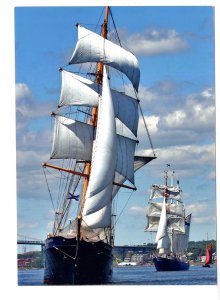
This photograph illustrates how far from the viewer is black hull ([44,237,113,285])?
12789mm

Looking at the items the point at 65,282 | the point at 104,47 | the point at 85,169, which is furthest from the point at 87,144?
the point at 65,282

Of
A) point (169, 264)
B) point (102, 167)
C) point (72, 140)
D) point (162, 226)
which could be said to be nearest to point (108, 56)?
point (72, 140)

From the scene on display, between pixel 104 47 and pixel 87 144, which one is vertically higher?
pixel 104 47

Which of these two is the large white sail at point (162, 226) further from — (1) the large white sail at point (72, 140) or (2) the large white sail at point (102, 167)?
(2) the large white sail at point (102, 167)

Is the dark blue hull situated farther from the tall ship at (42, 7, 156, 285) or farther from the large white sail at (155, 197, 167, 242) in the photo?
the tall ship at (42, 7, 156, 285)

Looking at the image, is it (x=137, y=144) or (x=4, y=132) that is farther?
(x=137, y=144)

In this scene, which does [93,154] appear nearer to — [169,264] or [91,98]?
[91,98]

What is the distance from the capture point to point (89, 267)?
13.0 metres

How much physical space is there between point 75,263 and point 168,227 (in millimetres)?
13281

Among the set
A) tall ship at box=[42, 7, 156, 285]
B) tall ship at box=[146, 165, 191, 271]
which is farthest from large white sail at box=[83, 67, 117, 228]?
tall ship at box=[146, 165, 191, 271]

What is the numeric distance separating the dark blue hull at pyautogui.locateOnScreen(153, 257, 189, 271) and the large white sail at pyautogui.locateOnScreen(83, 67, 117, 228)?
1187 centimetres

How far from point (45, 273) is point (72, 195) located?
45.7 inches

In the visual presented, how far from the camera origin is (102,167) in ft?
41.3

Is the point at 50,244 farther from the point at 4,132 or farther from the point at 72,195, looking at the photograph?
the point at 4,132
